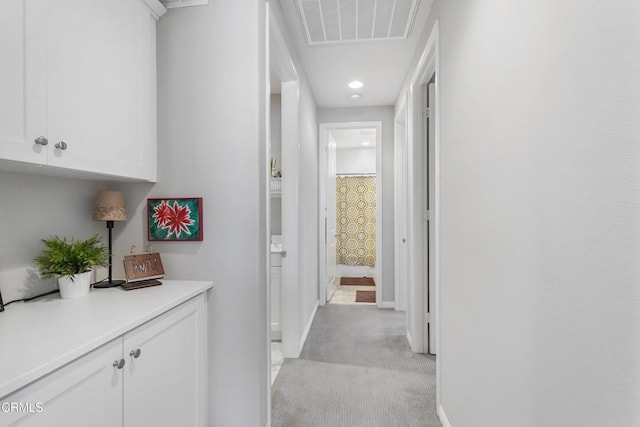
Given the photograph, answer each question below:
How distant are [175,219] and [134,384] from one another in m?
0.79

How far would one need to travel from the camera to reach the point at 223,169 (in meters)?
1.67

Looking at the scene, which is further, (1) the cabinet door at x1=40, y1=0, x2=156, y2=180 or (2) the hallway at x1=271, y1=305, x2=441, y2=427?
(2) the hallway at x1=271, y1=305, x2=441, y2=427

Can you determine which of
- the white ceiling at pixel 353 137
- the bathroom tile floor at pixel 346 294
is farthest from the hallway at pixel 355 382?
the white ceiling at pixel 353 137

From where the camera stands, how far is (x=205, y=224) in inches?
66.3

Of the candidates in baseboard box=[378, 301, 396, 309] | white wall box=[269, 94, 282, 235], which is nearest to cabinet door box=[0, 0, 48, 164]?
white wall box=[269, 94, 282, 235]

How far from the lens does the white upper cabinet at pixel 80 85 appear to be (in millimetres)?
1025

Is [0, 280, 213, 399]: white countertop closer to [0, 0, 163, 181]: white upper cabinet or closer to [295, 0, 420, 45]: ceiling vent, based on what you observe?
[0, 0, 163, 181]: white upper cabinet

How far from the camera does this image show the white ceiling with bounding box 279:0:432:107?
226 cm

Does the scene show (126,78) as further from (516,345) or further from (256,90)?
(516,345)

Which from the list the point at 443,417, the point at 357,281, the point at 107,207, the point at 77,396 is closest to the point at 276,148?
the point at 107,207

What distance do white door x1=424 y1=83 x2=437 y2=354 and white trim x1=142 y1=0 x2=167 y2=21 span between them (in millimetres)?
2067

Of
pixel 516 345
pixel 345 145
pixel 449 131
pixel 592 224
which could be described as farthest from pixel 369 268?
pixel 592 224

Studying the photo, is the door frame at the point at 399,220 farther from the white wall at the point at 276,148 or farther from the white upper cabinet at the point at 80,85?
the white upper cabinet at the point at 80,85

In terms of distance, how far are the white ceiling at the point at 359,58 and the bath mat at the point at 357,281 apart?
3.13 metres
